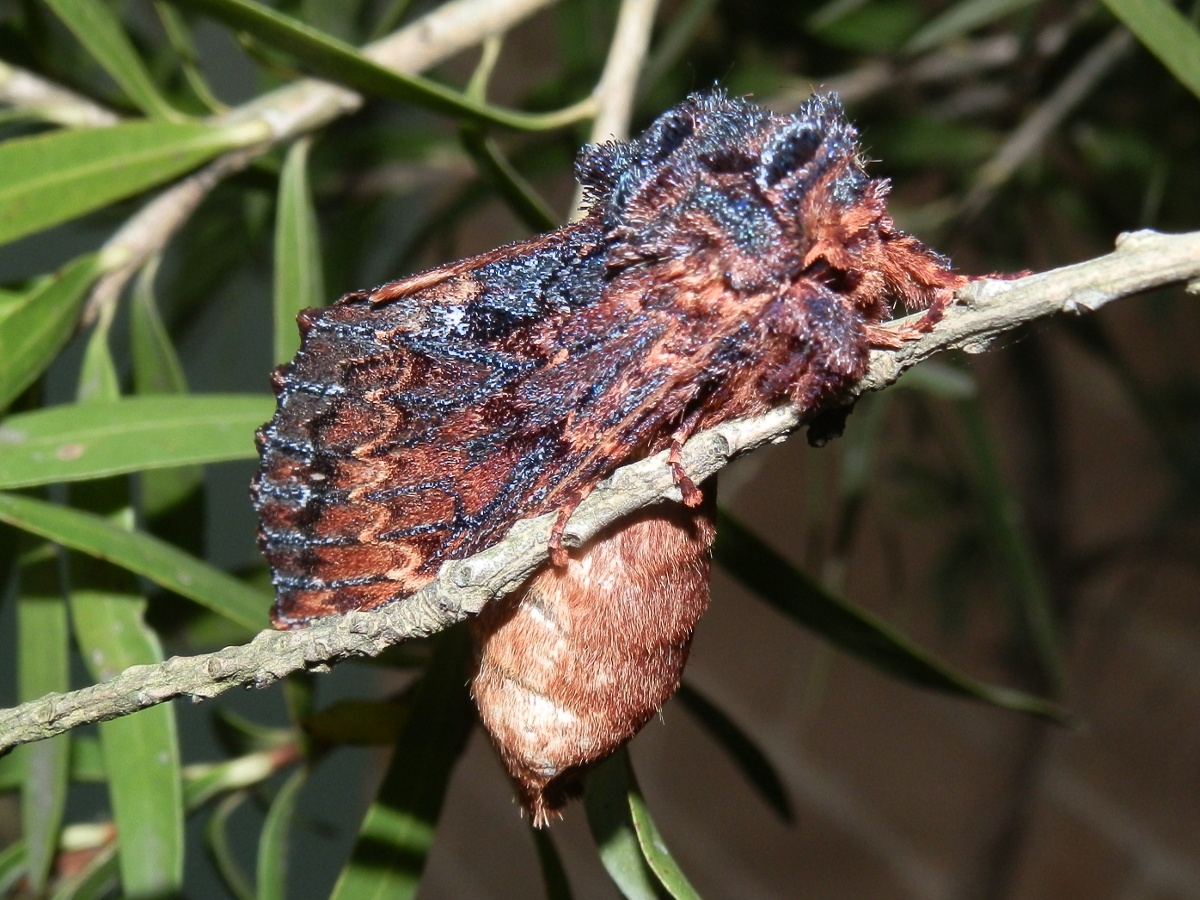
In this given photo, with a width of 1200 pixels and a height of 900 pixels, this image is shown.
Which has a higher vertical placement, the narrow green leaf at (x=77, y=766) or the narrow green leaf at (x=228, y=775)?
the narrow green leaf at (x=77, y=766)

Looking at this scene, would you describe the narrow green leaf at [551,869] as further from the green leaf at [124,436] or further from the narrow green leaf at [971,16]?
the narrow green leaf at [971,16]

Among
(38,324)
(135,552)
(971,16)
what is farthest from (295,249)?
(971,16)

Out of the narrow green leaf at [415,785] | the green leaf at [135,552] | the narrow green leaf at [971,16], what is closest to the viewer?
the green leaf at [135,552]

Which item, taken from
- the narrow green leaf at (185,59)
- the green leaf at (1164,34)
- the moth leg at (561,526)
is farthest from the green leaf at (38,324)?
the green leaf at (1164,34)

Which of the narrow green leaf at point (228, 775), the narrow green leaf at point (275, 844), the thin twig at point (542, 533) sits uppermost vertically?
the narrow green leaf at point (228, 775)

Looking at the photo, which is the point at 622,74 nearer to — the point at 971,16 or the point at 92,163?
the point at 92,163

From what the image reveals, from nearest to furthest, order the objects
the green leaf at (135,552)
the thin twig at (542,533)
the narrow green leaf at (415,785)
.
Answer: the thin twig at (542,533) → the green leaf at (135,552) → the narrow green leaf at (415,785)
